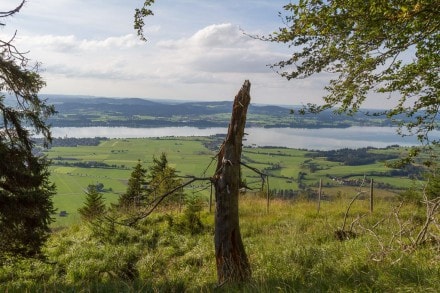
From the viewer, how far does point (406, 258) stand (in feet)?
17.8

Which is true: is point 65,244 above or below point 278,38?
below

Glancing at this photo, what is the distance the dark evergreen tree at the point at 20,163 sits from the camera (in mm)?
9422

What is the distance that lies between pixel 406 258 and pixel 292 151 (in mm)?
124255

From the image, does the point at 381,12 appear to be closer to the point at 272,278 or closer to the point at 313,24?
the point at 313,24

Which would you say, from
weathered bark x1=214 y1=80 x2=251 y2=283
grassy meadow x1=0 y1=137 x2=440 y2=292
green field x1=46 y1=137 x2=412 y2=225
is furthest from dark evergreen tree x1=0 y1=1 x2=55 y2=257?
green field x1=46 y1=137 x2=412 y2=225

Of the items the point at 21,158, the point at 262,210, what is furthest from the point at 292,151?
the point at 21,158

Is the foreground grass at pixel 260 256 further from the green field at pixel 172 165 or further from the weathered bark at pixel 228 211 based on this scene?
the green field at pixel 172 165

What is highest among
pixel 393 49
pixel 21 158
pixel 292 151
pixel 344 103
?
pixel 393 49

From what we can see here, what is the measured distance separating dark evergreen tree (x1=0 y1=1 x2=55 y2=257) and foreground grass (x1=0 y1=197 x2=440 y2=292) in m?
0.90

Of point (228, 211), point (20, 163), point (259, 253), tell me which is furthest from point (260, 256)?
point (20, 163)

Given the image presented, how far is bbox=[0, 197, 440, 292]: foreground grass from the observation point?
4.67 meters

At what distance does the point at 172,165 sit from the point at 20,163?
86.5 meters

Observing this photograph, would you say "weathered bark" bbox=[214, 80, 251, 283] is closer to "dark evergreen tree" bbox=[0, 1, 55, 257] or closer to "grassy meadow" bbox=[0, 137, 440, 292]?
"grassy meadow" bbox=[0, 137, 440, 292]

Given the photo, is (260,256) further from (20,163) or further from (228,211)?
(20,163)
